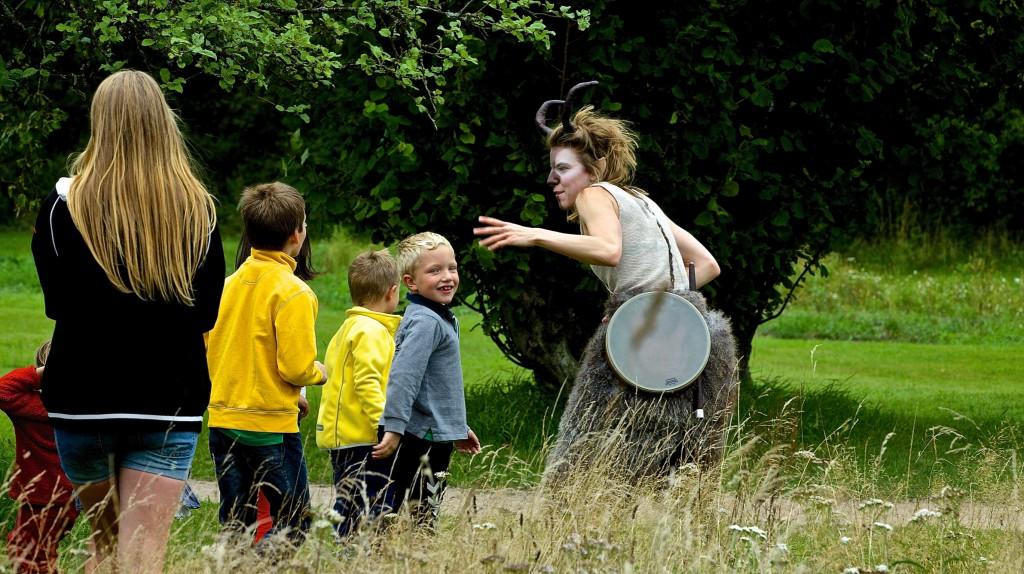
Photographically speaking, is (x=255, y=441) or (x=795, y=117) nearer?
(x=255, y=441)

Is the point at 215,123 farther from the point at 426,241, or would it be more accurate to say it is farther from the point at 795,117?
the point at 426,241

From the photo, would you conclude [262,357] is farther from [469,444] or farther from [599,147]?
[599,147]

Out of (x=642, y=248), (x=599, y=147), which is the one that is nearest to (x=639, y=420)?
(x=642, y=248)

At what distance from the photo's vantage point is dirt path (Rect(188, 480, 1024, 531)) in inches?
179

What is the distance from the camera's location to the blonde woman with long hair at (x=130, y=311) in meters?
3.40

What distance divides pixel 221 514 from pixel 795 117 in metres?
4.73

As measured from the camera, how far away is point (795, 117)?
26.5ft

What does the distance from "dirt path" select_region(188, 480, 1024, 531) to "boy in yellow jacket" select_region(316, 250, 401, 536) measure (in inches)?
7.0

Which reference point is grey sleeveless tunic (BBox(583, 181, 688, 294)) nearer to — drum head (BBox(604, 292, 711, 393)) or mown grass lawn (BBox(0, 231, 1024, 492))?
drum head (BBox(604, 292, 711, 393))

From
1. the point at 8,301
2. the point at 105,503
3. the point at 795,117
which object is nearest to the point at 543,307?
the point at 795,117

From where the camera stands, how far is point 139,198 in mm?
3441

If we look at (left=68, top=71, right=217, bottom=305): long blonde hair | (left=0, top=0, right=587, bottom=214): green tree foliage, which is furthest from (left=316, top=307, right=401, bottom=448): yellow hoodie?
(left=68, top=71, right=217, bottom=305): long blonde hair

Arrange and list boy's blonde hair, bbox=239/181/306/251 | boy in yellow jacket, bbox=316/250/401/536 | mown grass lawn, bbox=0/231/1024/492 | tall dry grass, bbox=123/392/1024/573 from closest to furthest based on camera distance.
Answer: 1. tall dry grass, bbox=123/392/1024/573
2. boy's blonde hair, bbox=239/181/306/251
3. boy in yellow jacket, bbox=316/250/401/536
4. mown grass lawn, bbox=0/231/1024/492

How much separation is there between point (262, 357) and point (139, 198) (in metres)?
1.17
